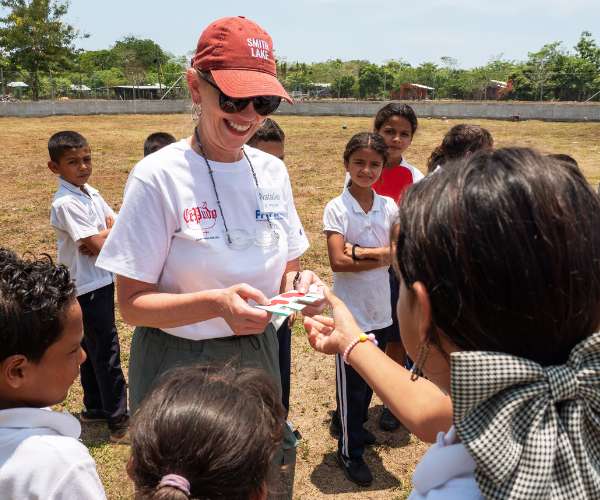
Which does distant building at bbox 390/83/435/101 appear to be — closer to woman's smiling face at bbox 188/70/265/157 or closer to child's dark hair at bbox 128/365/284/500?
woman's smiling face at bbox 188/70/265/157

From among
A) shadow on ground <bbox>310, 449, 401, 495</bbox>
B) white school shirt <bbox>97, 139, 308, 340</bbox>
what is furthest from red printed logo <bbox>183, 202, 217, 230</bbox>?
shadow on ground <bbox>310, 449, 401, 495</bbox>

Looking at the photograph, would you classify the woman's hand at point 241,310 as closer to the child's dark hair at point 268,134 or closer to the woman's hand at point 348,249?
the woman's hand at point 348,249

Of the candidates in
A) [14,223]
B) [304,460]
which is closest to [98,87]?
[14,223]

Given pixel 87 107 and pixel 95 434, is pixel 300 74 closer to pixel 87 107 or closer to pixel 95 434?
pixel 87 107

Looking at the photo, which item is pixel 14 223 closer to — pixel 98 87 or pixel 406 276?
pixel 406 276

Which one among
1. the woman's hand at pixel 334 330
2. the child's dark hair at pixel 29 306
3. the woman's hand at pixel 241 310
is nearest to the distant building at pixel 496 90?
the woman's hand at pixel 334 330

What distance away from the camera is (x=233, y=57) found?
1.93 metres

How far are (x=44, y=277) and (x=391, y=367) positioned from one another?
3.57 feet

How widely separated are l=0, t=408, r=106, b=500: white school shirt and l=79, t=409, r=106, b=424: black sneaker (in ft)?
8.53

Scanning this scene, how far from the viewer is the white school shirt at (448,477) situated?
968mm

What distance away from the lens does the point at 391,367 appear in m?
1.63

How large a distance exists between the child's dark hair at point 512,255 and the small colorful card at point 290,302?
0.91 m

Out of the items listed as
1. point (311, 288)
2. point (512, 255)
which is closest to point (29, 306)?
point (311, 288)

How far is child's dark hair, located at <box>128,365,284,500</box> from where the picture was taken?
1.24m
